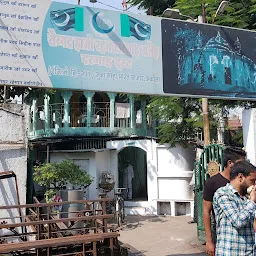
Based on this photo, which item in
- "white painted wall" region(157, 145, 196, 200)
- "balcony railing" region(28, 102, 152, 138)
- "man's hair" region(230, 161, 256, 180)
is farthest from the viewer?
"balcony railing" region(28, 102, 152, 138)

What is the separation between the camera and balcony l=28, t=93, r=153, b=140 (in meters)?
16.8

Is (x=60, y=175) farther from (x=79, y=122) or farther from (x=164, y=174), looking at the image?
(x=79, y=122)

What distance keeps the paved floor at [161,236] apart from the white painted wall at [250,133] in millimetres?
2310

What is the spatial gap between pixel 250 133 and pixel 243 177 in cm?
426

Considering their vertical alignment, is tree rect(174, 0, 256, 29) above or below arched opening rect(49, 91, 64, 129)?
above

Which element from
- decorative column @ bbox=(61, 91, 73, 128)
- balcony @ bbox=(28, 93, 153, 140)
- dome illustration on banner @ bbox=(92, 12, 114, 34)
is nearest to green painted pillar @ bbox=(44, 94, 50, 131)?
balcony @ bbox=(28, 93, 153, 140)

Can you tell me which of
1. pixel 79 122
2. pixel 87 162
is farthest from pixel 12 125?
pixel 79 122

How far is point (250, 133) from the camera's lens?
7234 mm

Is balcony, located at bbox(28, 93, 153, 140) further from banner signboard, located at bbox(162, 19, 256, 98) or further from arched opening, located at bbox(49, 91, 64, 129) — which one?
banner signboard, located at bbox(162, 19, 256, 98)

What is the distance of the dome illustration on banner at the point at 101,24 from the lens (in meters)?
6.09

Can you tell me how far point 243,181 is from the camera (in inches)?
127

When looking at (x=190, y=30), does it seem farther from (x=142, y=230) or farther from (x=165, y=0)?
(x=165, y=0)

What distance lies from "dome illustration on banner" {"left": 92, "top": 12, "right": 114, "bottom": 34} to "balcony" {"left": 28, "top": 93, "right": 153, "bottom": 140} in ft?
34.9

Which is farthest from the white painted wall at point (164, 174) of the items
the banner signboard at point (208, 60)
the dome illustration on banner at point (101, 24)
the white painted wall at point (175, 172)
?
the dome illustration on banner at point (101, 24)
